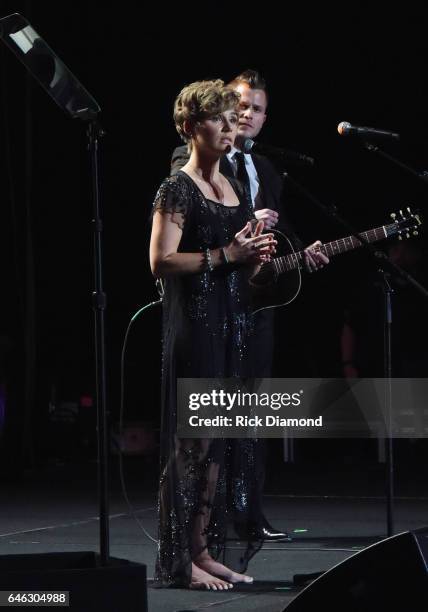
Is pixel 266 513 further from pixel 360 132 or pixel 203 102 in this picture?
pixel 203 102

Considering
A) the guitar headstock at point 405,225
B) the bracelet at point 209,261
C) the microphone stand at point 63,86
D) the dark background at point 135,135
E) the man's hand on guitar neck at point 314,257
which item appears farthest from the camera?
the dark background at point 135,135

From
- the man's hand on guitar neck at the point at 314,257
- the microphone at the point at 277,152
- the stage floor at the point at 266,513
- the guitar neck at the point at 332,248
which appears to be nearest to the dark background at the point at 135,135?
the stage floor at the point at 266,513

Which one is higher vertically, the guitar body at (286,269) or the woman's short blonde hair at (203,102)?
the woman's short blonde hair at (203,102)

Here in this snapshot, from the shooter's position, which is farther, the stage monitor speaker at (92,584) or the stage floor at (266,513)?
the stage floor at (266,513)

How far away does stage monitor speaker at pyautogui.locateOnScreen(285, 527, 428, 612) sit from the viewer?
1583 millimetres

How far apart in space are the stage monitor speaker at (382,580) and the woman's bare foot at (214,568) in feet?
5.75

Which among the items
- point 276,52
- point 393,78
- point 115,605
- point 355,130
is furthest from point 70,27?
point 115,605

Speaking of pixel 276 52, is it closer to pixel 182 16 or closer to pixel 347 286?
pixel 182 16

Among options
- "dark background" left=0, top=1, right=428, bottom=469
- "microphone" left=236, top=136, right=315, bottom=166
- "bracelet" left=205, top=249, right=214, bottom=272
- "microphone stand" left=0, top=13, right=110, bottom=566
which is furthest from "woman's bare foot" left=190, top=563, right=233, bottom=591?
"dark background" left=0, top=1, right=428, bottom=469

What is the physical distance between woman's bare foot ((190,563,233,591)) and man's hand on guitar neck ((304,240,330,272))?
1124 mm

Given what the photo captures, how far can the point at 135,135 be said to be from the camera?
7.61 metres

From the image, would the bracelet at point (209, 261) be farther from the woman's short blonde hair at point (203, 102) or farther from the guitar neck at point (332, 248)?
the guitar neck at point (332, 248)

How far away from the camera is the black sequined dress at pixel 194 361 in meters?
3.39

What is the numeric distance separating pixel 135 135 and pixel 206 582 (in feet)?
15.3
